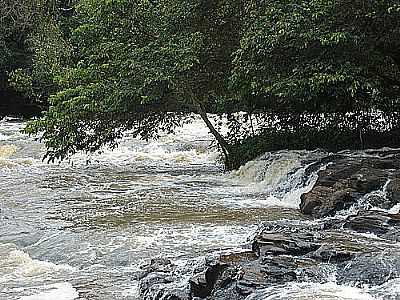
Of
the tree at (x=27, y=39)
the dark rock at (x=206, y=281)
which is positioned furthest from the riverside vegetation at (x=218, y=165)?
the tree at (x=27, y=39)

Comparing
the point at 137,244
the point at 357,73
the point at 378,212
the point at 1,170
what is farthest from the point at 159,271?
the point at 1,170

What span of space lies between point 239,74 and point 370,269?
21.6 feet

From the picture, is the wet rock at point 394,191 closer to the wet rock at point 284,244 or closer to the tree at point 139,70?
the wet rock at point 284,244

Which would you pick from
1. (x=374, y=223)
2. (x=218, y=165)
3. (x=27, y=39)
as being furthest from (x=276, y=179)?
(x=27, y=39)

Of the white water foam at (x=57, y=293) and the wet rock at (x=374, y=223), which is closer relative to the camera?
the white water foam at (x=57, y=293)

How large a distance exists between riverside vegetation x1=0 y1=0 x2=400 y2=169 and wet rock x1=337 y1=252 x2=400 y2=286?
16.7 feet

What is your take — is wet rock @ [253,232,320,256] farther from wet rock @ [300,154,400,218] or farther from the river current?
wet rock @ [300,154,400,218]

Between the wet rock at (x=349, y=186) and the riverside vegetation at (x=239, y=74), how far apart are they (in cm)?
121

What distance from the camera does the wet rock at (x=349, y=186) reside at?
10.1m

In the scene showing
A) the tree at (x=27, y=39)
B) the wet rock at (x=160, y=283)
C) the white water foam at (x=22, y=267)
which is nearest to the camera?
the wet rock at (x=160, y=283)

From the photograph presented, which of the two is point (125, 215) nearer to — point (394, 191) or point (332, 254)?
point (394, 191)

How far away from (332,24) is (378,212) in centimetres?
410

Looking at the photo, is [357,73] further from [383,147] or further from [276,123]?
[276,123]

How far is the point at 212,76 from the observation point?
49.4ft
